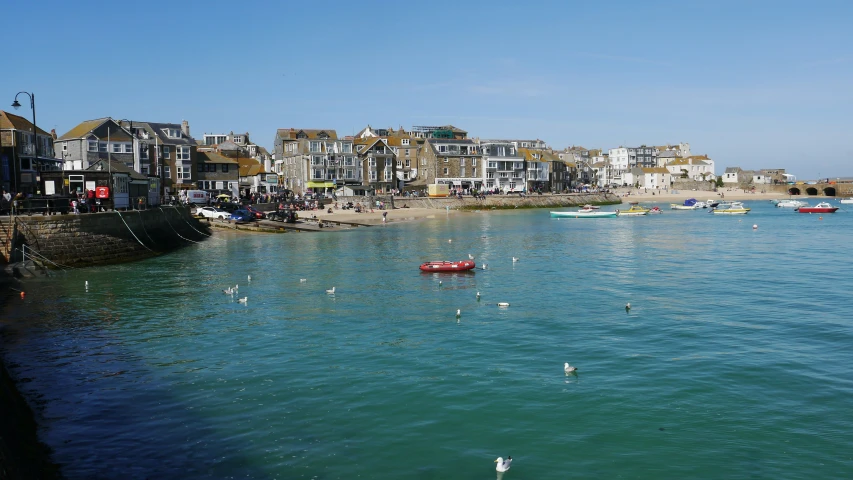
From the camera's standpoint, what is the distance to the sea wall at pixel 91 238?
129ft

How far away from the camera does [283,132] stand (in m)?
129

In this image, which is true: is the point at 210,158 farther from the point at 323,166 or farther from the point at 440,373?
the point at 440,373

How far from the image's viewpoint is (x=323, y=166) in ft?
377

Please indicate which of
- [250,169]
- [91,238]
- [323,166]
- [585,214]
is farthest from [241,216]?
[585,214]

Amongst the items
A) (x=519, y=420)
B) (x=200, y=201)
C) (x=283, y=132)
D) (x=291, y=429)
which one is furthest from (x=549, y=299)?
(x=283, y=132)

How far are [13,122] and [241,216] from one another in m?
22.9

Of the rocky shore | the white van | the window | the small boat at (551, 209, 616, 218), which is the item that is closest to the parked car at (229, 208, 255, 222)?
the white van

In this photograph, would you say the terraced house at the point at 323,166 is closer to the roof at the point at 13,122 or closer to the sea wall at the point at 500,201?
the sea wall at the point at 500,201

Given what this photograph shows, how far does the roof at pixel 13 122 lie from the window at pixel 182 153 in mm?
24343

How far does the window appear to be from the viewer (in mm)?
92906

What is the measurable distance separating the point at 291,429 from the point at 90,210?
3679cm

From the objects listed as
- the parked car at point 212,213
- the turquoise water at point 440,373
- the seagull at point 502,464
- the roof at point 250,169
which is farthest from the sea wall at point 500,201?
the seagull at point 502,464

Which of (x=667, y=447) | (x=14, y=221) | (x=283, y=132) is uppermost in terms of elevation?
(x=283, y=132)

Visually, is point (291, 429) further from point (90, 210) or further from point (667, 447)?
point (90, 210)
